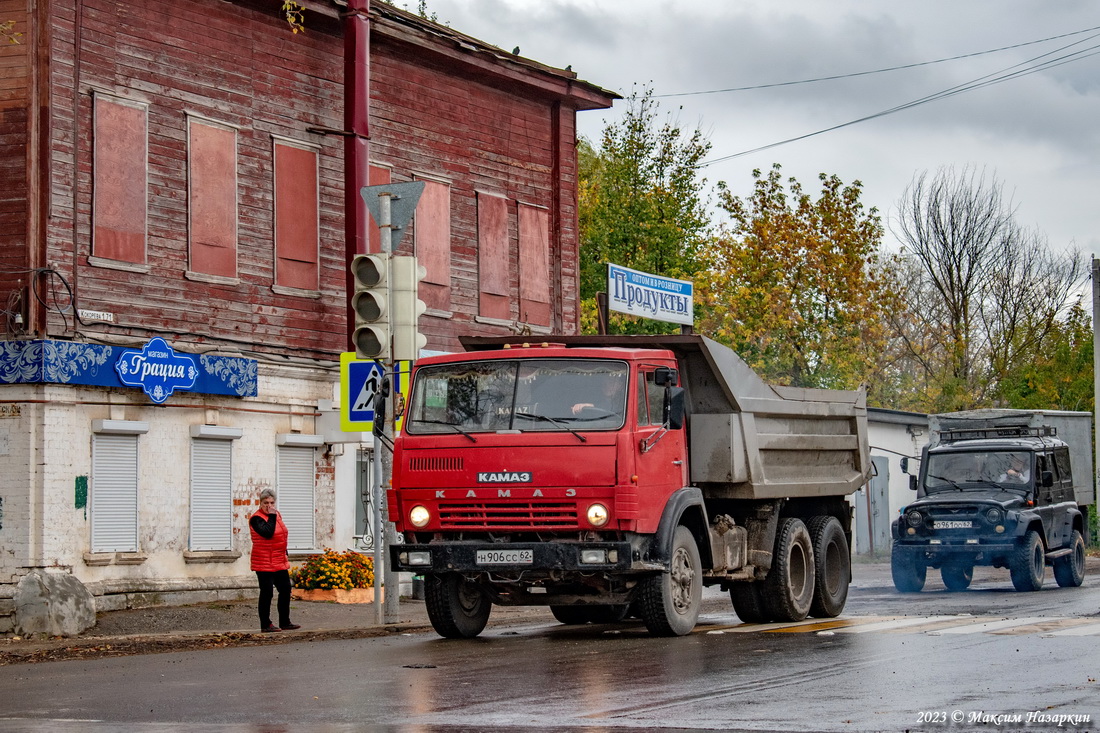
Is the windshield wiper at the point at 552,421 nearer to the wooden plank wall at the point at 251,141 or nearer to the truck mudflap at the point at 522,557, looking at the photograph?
the truck mudflap at the point at 522,557

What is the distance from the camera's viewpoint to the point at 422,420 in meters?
14.7

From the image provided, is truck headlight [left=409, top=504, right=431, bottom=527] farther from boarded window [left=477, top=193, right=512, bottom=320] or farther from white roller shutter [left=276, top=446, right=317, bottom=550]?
boarded window [left=477, top=193, right=512, bottom=320]

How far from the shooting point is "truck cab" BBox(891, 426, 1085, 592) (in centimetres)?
2348

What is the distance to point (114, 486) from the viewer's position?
67.7 feet

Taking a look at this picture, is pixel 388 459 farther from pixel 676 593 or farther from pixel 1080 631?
pixel 1080 631

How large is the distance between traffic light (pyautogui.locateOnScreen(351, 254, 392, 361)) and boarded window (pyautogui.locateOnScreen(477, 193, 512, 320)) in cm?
1100

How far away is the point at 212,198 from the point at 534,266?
316 inches

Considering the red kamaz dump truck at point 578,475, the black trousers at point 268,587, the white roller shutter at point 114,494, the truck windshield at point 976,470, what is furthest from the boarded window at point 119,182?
the truck windshield at point 976,470

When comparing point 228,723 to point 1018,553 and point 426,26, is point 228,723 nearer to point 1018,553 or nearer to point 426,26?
point 1018,553

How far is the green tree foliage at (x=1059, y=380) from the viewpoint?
48812mm

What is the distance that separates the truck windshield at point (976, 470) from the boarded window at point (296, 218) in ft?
33.8

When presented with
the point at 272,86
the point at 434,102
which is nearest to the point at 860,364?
the point at 434,102

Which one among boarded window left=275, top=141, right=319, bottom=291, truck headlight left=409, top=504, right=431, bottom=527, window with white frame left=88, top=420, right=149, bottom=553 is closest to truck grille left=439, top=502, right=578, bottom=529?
truck headlight left=409, top=504, right=431, bottom=527

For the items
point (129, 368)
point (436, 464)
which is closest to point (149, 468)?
point (129, 368)
